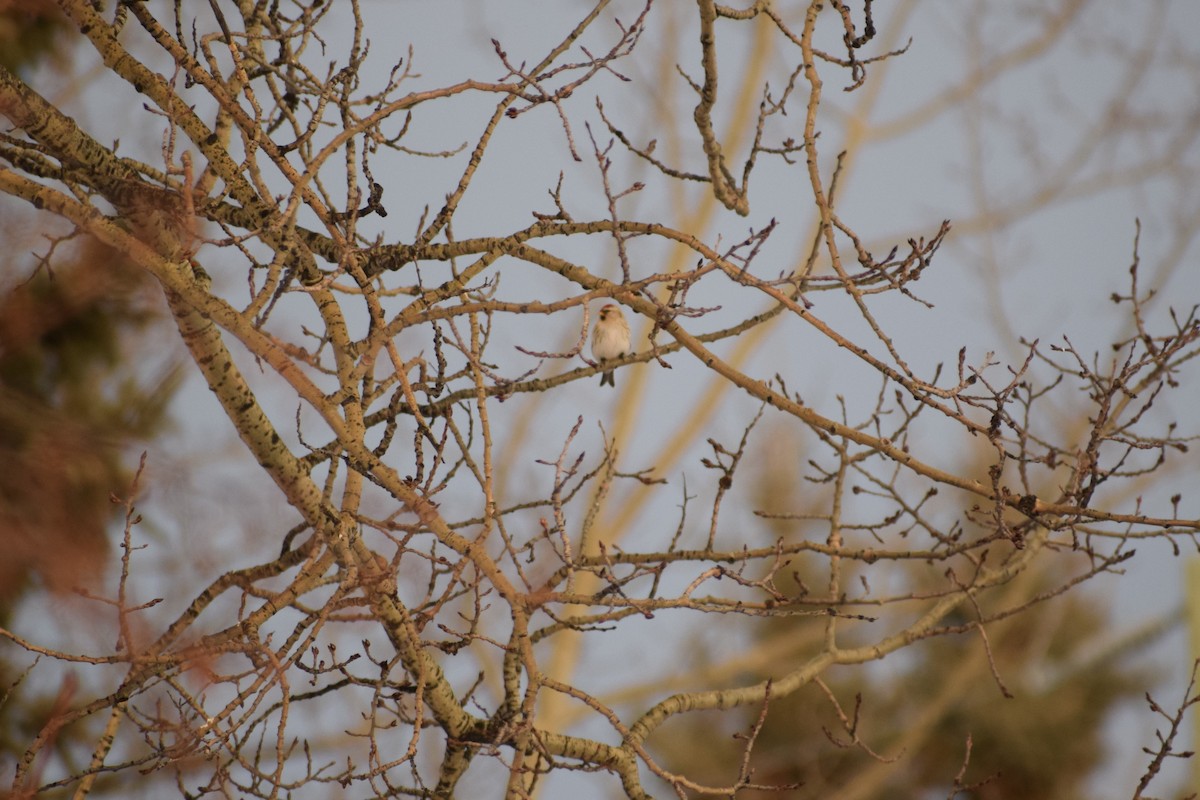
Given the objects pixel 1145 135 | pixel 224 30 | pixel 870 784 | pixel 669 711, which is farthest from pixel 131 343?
pixel 1145 135

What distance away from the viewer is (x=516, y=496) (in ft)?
30.2

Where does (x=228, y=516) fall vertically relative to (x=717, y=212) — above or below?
below

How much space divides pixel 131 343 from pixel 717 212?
5524 millimetres

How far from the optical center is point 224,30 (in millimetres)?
2502

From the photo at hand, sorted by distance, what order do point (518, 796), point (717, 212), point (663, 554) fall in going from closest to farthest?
point (518, 796) → point (663, 554) → point (717, 212)

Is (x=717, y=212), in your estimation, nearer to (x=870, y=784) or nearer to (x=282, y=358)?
(x=870, y=784)

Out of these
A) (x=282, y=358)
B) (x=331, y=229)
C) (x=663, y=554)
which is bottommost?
(x=663, y=554)

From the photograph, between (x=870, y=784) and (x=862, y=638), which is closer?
(x=870, y=784)

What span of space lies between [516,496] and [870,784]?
3444 mm

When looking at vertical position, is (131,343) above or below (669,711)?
above

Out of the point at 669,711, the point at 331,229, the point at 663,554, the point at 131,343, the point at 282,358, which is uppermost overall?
the point at 131,343

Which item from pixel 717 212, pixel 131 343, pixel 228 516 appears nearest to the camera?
pixel 228 516

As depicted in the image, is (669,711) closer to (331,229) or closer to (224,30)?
(331,229)

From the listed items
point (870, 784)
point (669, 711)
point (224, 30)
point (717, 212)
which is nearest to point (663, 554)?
point (669, 711)
